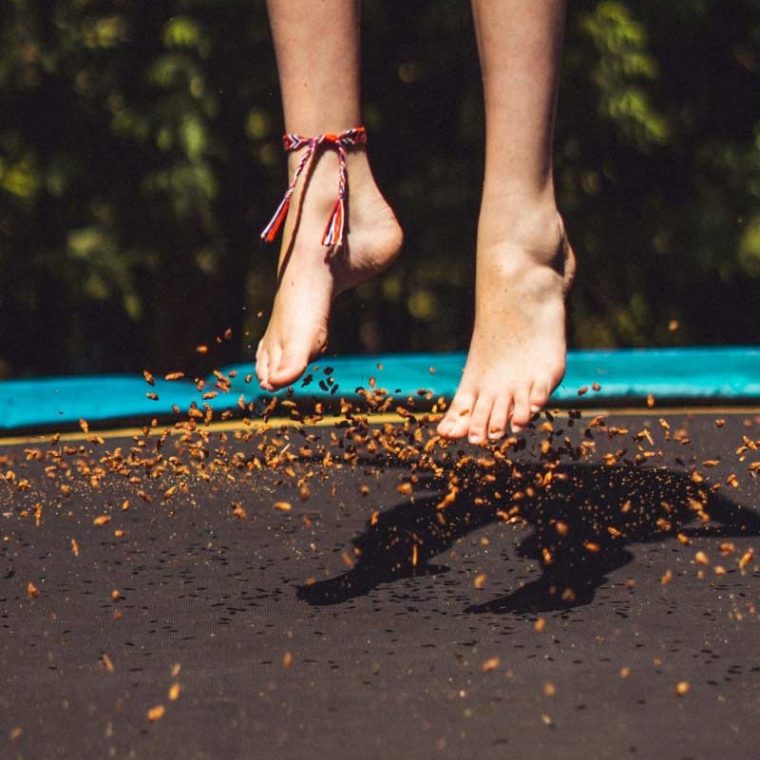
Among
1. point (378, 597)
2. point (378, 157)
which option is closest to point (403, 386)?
point (378, 157)

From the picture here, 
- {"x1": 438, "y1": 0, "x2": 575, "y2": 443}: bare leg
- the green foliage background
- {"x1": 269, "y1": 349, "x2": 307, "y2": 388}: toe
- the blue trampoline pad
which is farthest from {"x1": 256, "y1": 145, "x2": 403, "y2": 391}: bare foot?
the green foliage background

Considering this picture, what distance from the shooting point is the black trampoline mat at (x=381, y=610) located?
1.14m

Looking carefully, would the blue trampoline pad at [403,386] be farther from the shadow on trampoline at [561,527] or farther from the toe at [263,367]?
the toe at [263,367]

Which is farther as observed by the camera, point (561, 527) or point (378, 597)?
point (561, 527)

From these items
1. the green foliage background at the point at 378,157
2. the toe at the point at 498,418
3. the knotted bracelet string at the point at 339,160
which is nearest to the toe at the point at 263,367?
the knotted bracelet string at the point at 339,160

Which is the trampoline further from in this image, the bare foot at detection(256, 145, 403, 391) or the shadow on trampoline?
the bare foot at detection(256, 145, 403, 391)

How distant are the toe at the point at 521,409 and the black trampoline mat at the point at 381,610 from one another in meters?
0.17

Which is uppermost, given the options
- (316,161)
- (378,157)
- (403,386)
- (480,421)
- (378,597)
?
Result: (316,161)

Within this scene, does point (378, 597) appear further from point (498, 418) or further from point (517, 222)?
point (517, 222)

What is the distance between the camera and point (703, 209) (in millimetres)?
4301

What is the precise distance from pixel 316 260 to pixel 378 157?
2.65 m

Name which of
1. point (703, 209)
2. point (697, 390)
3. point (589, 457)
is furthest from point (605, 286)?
point (589, 457)

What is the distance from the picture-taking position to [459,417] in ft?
5.43

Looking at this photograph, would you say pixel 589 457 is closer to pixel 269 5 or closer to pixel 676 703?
pixel 269 5
